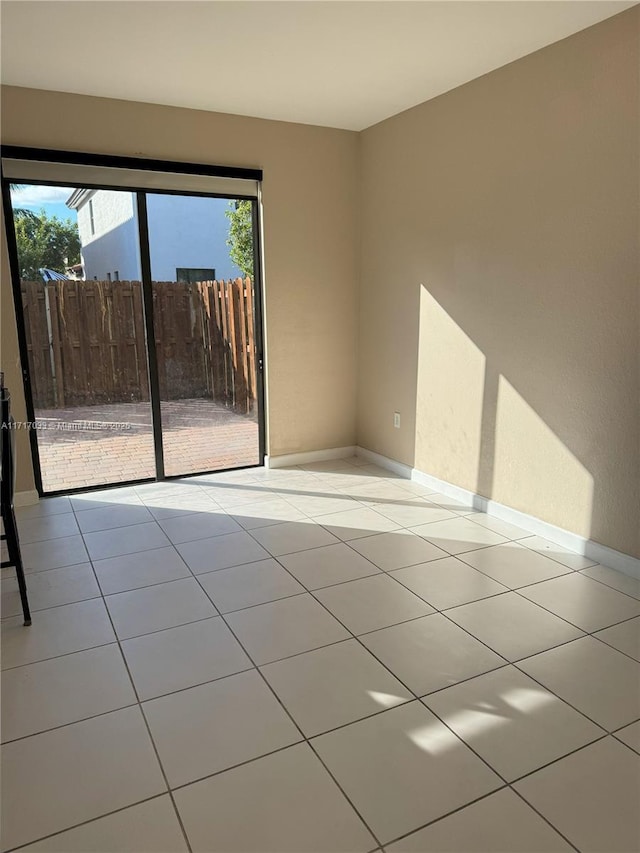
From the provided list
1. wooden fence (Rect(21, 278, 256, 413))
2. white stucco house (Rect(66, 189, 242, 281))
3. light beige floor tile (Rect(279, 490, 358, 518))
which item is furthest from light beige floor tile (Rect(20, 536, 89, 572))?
white stucco house (Rect(66, 189, 242, 281))

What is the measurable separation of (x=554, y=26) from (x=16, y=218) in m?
3.02

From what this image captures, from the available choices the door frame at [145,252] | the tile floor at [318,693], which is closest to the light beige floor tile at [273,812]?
the tile floor at [318,693]

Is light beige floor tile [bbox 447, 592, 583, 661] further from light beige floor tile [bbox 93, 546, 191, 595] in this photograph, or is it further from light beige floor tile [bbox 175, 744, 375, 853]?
light beige floor tile [bbox 93, 546, 191, 595]

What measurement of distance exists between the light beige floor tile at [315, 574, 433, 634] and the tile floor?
1 centimetres

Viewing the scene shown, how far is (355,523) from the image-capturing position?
3.49 metres

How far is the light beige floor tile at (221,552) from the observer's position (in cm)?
296

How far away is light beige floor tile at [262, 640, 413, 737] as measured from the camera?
191 cm

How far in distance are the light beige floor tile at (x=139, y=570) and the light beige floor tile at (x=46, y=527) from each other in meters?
0.48

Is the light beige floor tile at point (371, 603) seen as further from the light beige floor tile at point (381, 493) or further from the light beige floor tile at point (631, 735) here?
Answer: the light beige floor tile at point (381, 493)

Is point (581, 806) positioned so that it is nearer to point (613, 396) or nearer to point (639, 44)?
point (613, 396)

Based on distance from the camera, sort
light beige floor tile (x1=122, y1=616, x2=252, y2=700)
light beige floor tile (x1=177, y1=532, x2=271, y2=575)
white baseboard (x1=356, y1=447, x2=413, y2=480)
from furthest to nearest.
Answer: white baseboard (x1=356, y1=447, x2=413, y2=480) < light beige floor tile (x1=177, y1=532, x2=271, y2=575) < light beige floor tile (x1=122, y1=616, x2=252, y2=700)

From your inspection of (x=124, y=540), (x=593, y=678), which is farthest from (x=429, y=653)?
(x=124, y=540)

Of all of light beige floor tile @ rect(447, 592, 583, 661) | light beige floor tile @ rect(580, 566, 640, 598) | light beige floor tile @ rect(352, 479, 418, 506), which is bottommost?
light beige floor tile @ rect(447, 592, 583, 661)

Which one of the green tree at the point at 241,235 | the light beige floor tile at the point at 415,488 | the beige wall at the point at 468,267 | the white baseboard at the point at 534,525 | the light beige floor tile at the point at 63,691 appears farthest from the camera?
the green tree at the point at 241,235
